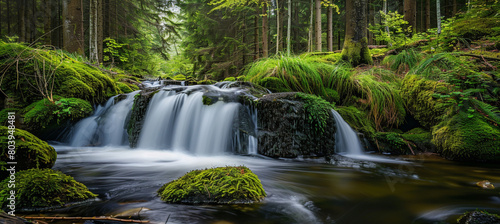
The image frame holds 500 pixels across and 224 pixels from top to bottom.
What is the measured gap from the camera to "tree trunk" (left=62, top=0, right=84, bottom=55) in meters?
9.81

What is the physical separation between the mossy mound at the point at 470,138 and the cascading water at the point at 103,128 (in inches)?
316

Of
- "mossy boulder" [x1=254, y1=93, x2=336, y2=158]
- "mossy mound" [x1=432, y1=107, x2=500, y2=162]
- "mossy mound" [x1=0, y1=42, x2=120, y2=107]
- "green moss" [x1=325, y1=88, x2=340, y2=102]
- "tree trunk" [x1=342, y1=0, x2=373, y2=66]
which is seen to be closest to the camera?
"mossy mound" [x1=432, y1=107, x2=500, y2=162]

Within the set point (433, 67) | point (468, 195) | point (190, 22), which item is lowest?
point (468, 195)

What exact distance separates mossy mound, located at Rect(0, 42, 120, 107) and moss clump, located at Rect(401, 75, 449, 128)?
8.82m

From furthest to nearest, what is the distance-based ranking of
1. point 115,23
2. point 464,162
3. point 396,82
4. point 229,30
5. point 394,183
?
point 229,30
point 115,23
point 396,82
point 464,162
point 394,183

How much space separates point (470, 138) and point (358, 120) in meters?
2.35

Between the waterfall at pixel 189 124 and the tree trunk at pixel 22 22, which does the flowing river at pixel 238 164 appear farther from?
the tree trunk at pixel 22 22

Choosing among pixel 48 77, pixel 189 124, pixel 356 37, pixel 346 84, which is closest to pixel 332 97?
pixel 346 84

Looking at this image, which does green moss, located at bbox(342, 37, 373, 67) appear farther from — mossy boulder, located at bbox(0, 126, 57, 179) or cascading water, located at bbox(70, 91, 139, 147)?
mossy boulder, located at bbox(0, 126, 57, 179)

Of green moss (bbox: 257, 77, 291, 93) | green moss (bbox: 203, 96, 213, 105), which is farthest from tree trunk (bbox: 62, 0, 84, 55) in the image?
green moss (bbox: 257, 77, 291, 93)

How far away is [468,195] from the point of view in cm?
326

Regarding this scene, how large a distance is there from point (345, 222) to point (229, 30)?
60.7 feet

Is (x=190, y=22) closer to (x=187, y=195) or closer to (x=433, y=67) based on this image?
(x=433, y=67)

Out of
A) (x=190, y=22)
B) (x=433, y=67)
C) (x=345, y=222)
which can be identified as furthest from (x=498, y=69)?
(x=190, y=22)
